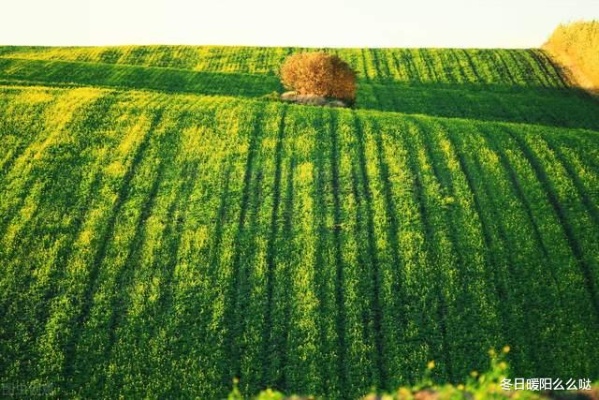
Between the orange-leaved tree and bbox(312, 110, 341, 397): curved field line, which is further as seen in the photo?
the orange-leaved tree

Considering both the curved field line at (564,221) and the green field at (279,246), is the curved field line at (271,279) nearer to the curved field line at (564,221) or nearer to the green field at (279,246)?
the green field at (279,246)

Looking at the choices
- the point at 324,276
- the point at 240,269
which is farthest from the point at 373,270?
the point at 240,269

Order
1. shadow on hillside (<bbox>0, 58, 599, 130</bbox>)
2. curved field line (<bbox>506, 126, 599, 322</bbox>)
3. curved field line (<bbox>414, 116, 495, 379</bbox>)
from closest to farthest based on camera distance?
curved field line (<bbox>414, 116, 495, 379</bbox>) < curved field line (<bbox>506, 126, 599, 322</bbox>) < shadow on hillside (<bbox>0, 58, 599, 130</bbox>)

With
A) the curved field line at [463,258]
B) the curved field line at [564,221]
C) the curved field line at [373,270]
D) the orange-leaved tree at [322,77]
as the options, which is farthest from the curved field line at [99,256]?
the curved field line at [564,221]

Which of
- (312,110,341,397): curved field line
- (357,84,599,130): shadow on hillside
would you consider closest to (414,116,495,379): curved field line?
(312,110,341,397): curved field line

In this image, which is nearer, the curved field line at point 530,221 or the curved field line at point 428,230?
the curved field line at point 428,230

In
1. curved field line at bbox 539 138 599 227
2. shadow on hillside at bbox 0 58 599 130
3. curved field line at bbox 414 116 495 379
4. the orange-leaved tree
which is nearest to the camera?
curved field line at bbox 414 116 495 379

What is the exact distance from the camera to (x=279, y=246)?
17641mm

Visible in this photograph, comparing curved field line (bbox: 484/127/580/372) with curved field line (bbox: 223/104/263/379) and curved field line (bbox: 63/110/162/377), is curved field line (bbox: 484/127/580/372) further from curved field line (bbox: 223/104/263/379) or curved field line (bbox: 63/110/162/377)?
curved field line (bbox: 63/110/162/377)

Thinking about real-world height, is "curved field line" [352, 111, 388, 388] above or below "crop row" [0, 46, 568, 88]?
above

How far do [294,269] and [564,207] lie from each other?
1186 cm

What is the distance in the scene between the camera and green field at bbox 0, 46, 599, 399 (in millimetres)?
14102

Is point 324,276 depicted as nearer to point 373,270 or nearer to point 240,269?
point 373,270

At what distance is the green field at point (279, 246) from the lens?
46.3 feet
